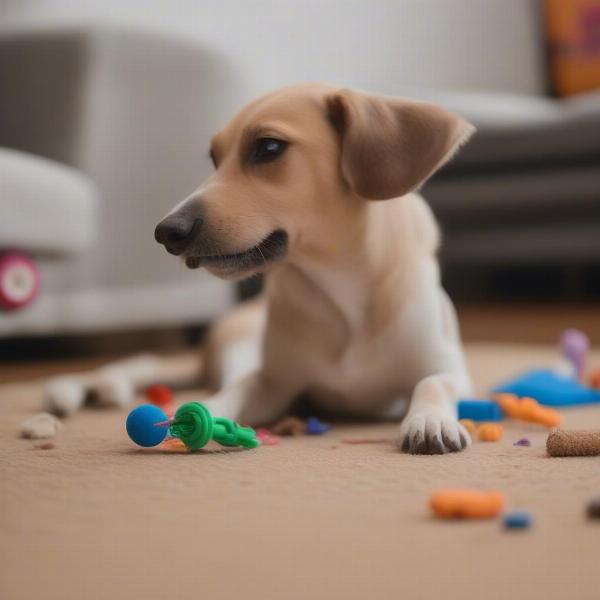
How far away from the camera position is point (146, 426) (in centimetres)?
139

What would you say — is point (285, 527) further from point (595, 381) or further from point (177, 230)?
point (595, 381)

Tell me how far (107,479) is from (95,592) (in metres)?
0.41

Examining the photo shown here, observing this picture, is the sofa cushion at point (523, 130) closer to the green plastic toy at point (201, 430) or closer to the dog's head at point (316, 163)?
the dog's head at point (316, 163)

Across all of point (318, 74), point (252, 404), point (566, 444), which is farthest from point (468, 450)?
point (318, 74)

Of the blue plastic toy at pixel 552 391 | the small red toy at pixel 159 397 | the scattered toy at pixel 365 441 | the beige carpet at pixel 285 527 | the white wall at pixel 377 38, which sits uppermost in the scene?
the white wall at pixel 377 38

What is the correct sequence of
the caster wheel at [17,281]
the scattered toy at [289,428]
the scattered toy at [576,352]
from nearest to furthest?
1. the scattered toy at [289,428]
2. the scattered toy at [576,352]
3. the caster wheel at [17,281]

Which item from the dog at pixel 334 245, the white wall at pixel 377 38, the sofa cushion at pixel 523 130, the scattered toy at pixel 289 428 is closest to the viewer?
the dog at pixel 334 245

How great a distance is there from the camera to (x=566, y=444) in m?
1.29

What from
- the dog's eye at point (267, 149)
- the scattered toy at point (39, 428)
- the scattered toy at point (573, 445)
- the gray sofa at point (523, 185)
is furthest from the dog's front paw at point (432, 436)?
the gray sofa at point (523, 185)

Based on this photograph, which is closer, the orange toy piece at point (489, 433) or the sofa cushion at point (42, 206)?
the orange toy piece at point (489, 433)

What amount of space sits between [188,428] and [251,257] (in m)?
0.33

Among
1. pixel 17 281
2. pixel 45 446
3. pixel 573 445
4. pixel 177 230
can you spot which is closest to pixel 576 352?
pixel 573 445

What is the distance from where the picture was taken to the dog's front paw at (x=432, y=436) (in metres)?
1.34

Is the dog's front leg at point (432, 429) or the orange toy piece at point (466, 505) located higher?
the dog's front leg at point (432, 429)
